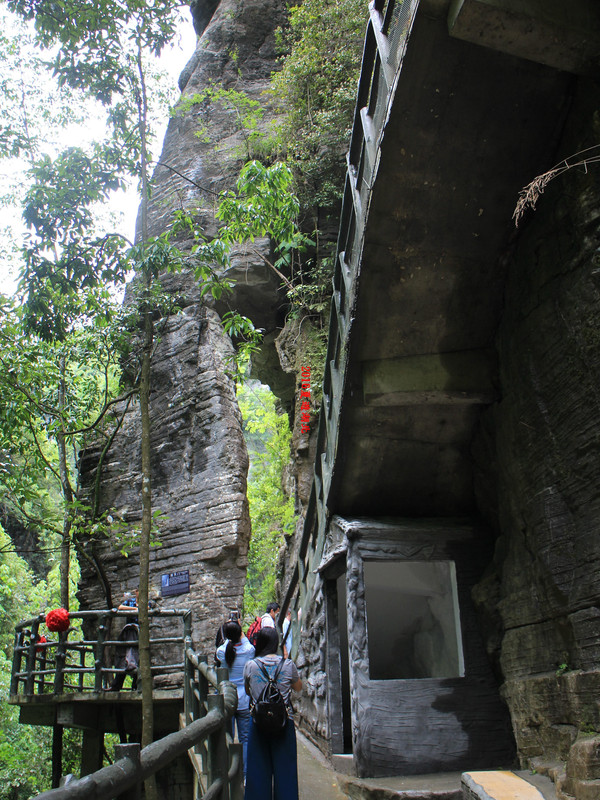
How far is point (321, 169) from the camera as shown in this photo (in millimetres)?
12328

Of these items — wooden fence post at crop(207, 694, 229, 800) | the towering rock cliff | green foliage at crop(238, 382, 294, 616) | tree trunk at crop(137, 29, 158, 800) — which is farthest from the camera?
green foliage at crop(238, 382, 294, 616)

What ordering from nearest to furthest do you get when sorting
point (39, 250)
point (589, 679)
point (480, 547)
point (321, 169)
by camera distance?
point (589, 679) → point (480, 547) → point (39, 250) → point (321, 169)

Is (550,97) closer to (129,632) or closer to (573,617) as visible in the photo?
(573,617)

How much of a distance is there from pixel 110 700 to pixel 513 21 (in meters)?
8.04

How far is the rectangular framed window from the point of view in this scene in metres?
6.68

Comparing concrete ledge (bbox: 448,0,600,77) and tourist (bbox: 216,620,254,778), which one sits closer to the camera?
concrete ledge (bbox: 448,0,600,77)

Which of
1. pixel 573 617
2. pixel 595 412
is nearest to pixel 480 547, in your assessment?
pixel 573 617

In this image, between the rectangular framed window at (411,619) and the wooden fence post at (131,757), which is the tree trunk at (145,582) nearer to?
the rectangular framed window at (411,619)

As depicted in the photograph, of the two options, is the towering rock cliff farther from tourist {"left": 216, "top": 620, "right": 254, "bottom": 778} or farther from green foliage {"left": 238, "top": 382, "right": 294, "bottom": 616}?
green foliage {"left": 238, "top": 382, "right": 294, "bottom": 616}

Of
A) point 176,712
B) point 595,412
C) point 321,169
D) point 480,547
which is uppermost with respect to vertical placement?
point 321,169

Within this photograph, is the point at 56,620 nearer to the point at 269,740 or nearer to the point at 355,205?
the point at 269,740

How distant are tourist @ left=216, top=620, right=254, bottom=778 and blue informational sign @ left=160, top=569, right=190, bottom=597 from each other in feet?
15.0

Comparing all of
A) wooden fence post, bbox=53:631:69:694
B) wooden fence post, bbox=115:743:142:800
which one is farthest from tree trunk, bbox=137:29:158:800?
wooden fence post, bbox=115:743:142:800

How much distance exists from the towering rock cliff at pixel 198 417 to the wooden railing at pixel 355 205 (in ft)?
9.74
